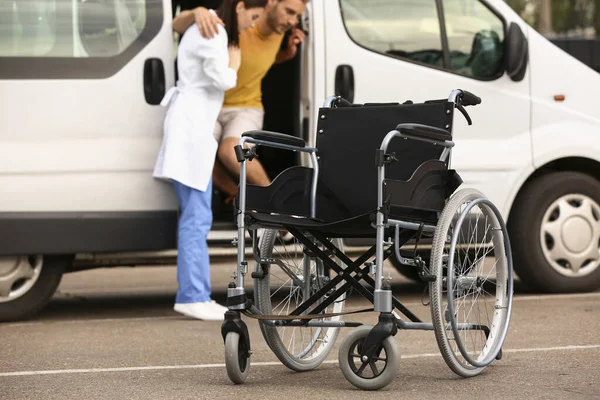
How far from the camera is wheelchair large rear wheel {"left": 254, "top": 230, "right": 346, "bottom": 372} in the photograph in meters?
5.98

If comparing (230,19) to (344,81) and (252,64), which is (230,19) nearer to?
(252,64)

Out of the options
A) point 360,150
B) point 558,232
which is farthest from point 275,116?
point 360,150

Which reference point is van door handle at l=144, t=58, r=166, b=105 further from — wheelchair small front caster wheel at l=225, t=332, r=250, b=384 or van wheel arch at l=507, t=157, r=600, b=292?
wheelchair small front caster wheel at l=225, t=332, r=250, b=384

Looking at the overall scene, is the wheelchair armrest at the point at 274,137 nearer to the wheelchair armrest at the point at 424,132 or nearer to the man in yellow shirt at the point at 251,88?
the wheelchair armrest at the point at 424,132

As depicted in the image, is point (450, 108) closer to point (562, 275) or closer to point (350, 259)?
point (350, 259)

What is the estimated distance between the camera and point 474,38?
345 inches

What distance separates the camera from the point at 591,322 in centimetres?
749

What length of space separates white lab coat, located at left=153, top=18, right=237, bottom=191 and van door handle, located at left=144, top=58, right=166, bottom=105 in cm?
11

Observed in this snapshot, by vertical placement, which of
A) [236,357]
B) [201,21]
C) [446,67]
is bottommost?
[236,357]

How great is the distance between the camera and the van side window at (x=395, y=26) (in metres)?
8.53

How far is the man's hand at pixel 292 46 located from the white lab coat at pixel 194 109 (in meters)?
0.63

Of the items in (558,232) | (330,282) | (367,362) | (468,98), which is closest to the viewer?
(367,362)

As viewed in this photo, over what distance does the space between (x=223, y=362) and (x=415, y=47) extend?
3.04 m

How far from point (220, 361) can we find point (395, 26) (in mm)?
3022
